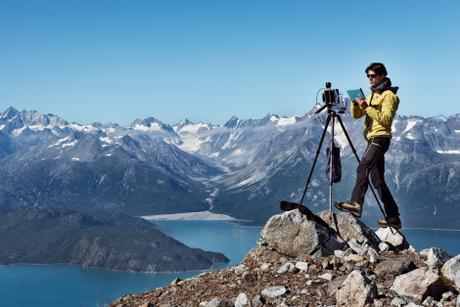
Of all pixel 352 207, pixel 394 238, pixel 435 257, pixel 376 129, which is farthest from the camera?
pixel 394 238

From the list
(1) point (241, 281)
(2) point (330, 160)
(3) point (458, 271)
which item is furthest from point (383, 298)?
(2) point (330, 160)

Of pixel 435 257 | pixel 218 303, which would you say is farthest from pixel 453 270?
pixel 218 303

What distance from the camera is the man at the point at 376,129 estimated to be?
44.1 ft

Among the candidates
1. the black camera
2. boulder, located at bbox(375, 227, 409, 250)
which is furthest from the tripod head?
boulder, located at bbox(375, 227, 409, 250)

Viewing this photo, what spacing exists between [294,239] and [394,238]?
3.15 m

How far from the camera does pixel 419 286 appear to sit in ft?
34.8

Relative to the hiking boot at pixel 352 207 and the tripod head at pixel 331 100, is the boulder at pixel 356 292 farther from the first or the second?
the tripod head at pixel 331 100

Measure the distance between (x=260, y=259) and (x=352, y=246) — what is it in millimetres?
2395

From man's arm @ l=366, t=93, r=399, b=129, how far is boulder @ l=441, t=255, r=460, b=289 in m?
3.42

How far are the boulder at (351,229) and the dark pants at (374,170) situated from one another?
143 centimetres

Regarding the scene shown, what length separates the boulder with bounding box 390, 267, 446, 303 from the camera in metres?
10.5

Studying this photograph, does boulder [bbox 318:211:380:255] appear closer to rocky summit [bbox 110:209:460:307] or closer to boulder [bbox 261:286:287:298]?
rocky summit [bbox 110:209:460:307]

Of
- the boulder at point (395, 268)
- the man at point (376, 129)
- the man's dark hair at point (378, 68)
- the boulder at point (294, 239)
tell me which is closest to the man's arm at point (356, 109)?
the man at point (376, 129)

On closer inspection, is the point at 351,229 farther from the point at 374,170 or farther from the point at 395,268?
the point at 395,268
